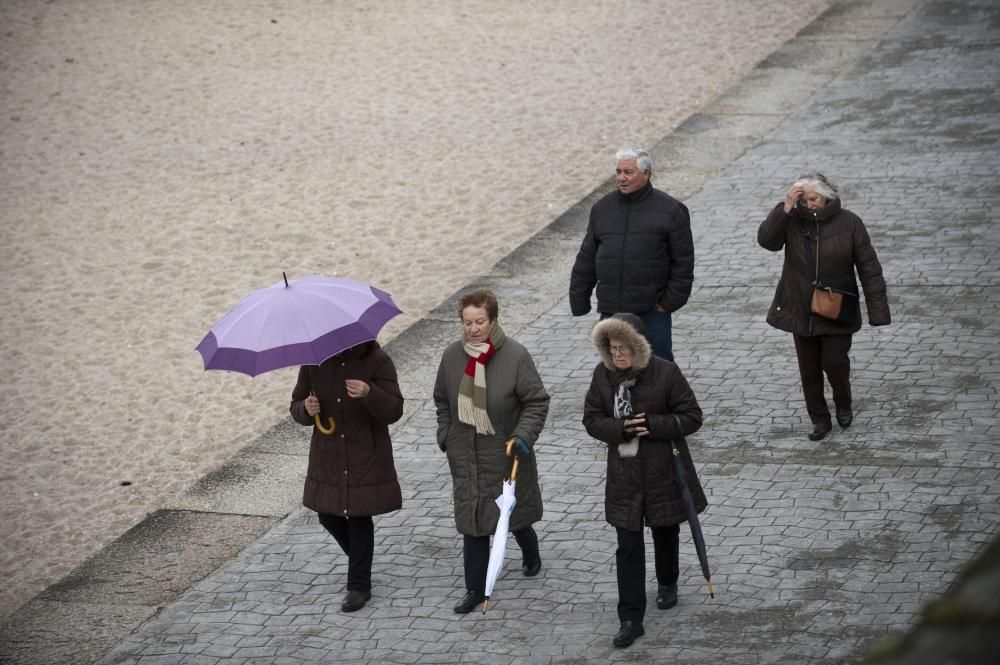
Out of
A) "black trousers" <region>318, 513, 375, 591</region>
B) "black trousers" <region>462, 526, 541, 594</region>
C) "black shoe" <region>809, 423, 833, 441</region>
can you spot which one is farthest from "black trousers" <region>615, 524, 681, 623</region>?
"black shoe" <region>809, 423, 833, 441</region>

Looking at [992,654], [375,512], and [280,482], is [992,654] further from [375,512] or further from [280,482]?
[280,482]

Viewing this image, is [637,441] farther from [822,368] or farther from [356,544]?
[822,368]

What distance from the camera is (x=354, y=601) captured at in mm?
6945

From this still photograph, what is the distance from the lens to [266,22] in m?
20.9

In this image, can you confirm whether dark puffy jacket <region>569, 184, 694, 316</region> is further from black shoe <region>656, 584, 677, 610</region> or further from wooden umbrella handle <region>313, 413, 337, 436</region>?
wooden umbrella handle <region>313, 413, 337, 436</region>

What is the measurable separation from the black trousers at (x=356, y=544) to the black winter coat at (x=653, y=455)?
1392mm

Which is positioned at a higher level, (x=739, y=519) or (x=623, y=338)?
(x=623, y=338)

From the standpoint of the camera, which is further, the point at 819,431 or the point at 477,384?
the point at 819,431

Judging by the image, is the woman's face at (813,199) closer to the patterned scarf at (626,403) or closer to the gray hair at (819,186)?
the gray hair at (819,186)

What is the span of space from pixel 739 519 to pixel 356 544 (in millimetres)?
2159

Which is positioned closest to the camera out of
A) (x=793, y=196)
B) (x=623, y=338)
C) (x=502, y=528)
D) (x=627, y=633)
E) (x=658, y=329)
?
(x=623, y=338)

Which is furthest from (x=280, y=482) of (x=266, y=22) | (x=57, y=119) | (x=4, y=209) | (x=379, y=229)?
(x=266, y=22)

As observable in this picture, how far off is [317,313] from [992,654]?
17.2 ft

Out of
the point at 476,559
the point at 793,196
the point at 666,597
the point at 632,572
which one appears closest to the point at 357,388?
the point at 476,559
